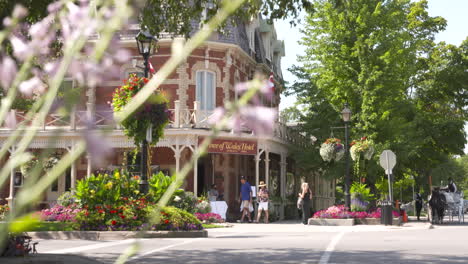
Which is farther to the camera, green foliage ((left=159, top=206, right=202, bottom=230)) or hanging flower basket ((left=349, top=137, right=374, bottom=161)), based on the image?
hanging flower basket ((left=349, top=137, right=374, bottom=161))

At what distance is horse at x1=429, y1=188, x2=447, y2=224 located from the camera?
25.8 metres

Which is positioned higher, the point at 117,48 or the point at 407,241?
the point at 117,48

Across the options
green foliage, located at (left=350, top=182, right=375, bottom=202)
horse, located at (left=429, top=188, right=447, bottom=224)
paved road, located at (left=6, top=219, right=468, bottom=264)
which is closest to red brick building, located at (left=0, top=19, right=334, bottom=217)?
green foliage, located at (left=350, top=182, right=375, bottom=202)

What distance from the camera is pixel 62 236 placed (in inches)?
591

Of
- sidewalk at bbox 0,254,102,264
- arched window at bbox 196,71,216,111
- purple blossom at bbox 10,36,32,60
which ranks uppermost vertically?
arched window at bbox 196,71,216,111

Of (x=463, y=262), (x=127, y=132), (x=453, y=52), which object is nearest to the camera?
(x=463, y=262)

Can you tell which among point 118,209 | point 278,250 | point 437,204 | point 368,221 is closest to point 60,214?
point 118,209

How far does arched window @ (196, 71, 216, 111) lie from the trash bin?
1037 cm

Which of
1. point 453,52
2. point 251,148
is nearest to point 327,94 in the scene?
point 251,148

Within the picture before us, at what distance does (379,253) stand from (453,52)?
26467 millimetres

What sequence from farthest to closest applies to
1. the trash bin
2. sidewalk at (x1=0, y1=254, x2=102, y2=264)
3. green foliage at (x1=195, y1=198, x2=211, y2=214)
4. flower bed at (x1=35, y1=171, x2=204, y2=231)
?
1. green foliage at (x1=195, y1=198, x2=211, y2=214)
2. the trash bin
3. flower bed at (x1=35, y1=171, x2=204, y2=231)
4. sidewalk at (x1=0, y1=254, x2=102, y2=264)

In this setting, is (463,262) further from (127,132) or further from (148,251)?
(127,132)

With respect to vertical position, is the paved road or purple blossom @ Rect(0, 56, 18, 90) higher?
purple blossom @ Rect(0, 56, 18, 90)

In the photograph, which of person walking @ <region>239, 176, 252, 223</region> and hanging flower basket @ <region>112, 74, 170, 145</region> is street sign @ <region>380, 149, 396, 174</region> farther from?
hanging flower basket @ <region>112, 74, 170, 145</region>
